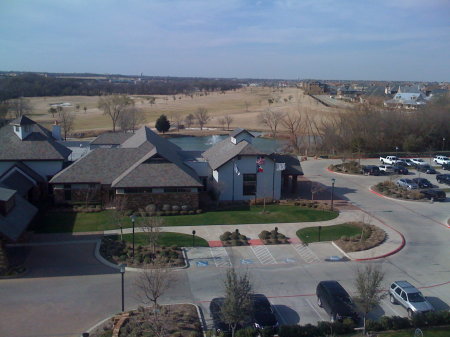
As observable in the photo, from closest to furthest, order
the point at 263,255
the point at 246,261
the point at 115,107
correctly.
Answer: the point at 246,261 → the point at 263,255 → the point at 115,107

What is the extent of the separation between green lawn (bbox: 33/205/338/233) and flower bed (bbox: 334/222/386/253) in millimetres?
4029

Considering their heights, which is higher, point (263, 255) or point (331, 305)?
point (331, 305)

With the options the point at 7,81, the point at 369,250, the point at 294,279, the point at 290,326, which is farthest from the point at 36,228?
the point at 7,81

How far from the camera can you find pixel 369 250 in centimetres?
2781

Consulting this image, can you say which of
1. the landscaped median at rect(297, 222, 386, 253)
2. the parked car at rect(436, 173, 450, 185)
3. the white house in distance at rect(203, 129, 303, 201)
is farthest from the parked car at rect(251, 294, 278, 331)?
the parked car at rect(436, 173, 450, 185)

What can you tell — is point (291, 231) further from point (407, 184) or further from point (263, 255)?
point (407, 184)

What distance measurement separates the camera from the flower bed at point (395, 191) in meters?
40.2

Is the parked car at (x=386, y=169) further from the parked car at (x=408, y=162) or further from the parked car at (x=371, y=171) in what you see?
the parked car at (x=408, y=162)

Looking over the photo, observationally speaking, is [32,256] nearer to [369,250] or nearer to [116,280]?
[116,280]

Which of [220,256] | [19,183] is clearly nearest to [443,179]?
[220,256]

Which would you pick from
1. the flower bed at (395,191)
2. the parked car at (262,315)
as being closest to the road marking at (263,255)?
the parked car at (262,315)

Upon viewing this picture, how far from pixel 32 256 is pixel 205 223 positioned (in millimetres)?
11736

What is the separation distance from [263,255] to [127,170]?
48.6 ft

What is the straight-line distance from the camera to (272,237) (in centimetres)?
2945
